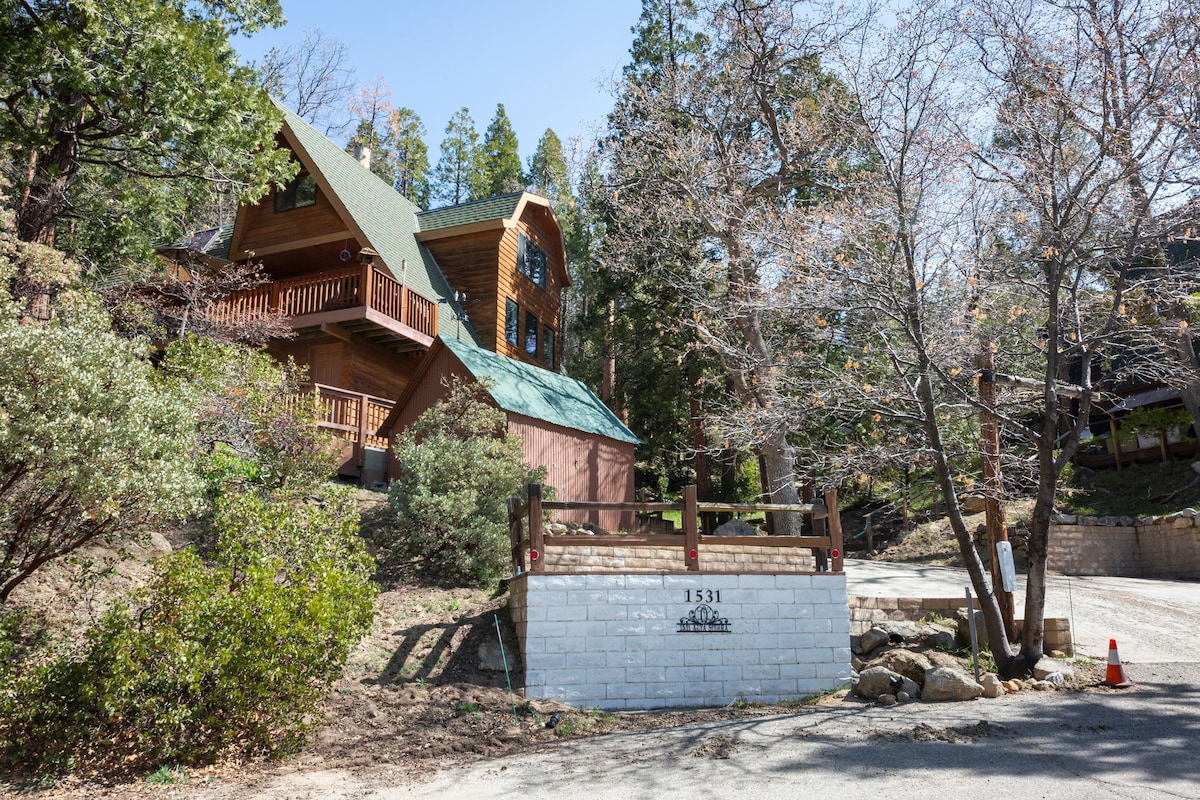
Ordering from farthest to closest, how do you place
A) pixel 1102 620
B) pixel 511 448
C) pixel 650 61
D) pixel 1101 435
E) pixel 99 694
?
pixel 1101 435
pixel 650 61
pixel 511 448
pixel 1102 620
pixel 99 694

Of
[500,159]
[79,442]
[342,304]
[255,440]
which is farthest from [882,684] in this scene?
[500,159]

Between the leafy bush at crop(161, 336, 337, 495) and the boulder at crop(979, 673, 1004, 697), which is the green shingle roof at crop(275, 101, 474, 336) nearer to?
the leafy bush at crop(161, 336, 337, 495)

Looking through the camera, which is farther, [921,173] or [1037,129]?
[921,173]

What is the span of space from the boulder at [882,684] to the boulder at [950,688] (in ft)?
0.77

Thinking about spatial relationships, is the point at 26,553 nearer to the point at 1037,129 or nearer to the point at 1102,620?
the point at 1037,129

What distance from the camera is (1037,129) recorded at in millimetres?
9703

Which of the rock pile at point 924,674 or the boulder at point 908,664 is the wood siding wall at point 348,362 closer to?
the rock pile at point 924,674

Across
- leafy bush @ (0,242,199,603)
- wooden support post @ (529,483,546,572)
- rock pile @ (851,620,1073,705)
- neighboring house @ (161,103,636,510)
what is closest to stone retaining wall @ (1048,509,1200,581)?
rock pile @ (851,620,1073,705)

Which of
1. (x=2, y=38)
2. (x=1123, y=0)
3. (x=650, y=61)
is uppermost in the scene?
(x=650, y=61)

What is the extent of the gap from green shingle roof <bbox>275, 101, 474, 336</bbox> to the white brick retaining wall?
39.8 feet

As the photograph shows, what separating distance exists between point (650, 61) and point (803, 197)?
29.9ft

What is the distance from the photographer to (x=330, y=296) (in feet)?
59.4

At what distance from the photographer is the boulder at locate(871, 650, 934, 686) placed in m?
9.16

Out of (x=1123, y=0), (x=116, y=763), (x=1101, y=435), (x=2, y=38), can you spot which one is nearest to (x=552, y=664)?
(x=116, y=763)
